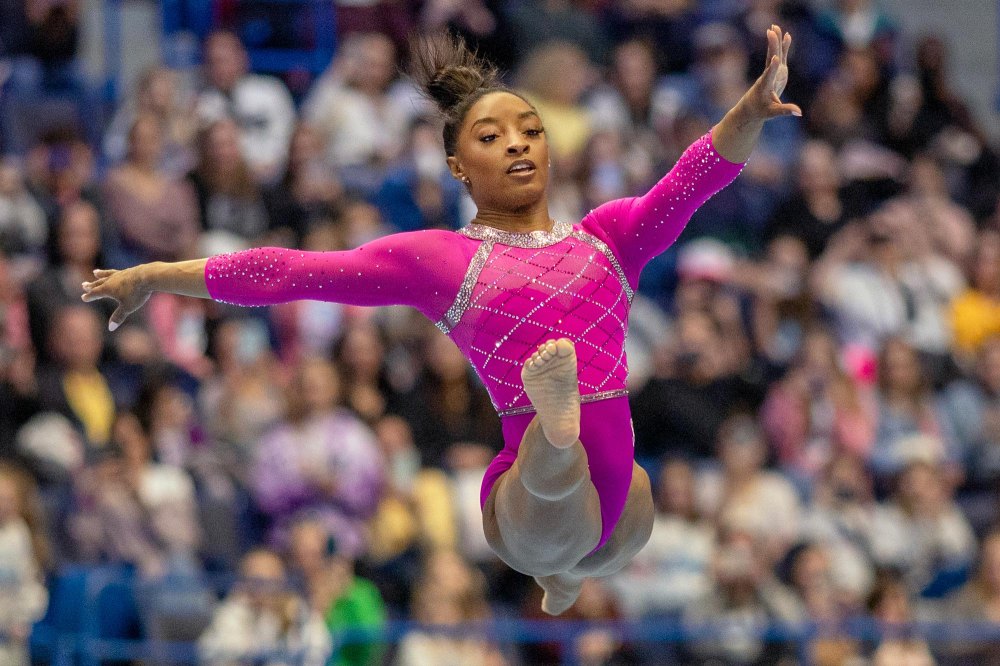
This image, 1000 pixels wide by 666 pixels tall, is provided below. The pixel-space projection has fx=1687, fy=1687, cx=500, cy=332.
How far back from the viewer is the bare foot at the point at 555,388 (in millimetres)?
3885

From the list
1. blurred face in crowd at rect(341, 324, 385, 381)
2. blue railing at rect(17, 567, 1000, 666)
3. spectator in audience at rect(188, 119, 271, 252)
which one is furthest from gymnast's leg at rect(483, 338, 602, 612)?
spectator in audience at rect(188, 119, 271, 252)

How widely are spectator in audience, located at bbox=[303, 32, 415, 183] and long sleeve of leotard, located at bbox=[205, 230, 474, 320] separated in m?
4.37

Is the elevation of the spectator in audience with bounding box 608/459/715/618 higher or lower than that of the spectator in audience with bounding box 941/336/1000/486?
lower

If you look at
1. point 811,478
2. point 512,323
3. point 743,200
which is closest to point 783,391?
point 811,478

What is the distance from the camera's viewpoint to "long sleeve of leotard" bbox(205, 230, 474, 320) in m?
4.18

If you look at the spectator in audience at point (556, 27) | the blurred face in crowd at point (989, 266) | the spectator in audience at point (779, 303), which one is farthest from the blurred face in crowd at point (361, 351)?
the blurred face in crowd at point (989, 266)

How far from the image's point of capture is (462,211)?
8555 millimetres

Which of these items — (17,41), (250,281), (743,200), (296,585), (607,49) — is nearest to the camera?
(250,281)

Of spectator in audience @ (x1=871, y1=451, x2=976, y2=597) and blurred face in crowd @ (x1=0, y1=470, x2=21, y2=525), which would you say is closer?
blurred face in crowd @ (x1=0, y1=470, x2=21, y2=525)

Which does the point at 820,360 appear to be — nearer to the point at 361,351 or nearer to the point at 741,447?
the point at 741,447

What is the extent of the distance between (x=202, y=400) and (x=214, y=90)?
1884 millimetres

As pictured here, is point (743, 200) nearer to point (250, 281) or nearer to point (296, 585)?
point (296, 585)

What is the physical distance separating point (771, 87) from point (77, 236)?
399 centimetres

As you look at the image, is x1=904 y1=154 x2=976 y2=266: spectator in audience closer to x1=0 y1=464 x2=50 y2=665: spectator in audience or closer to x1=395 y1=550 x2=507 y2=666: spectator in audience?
x1=395 y1=550 x2=507 y2=666: spectator in audience
